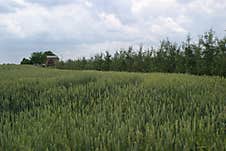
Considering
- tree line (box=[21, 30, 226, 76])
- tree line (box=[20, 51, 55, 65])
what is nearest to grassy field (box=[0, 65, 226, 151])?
tree line (box=[21, 30, 226, 76])

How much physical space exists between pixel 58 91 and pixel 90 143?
395cm

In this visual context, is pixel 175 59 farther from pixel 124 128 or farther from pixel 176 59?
pixel 124 128

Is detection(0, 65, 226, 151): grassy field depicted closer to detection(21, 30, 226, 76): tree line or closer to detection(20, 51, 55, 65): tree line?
detection(21, 30, 226, 76): tree line

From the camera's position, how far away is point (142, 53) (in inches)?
816

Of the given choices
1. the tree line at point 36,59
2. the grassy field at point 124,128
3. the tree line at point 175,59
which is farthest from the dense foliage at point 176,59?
the tree line at point 36,59

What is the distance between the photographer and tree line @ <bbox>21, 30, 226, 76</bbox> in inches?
568

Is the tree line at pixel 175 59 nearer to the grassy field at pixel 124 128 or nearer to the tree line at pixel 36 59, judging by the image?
the grassy field at pixel 124 128

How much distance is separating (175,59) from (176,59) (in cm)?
19

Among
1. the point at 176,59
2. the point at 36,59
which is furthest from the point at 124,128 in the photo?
the point at 36,59

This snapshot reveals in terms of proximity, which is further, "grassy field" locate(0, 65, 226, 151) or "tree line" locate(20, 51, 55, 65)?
"tree line" locate(20, 51, 55, 65)

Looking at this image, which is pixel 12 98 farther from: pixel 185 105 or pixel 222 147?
pixel 222 147

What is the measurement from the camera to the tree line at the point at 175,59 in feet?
47.3

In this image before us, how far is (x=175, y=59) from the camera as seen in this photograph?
55.8 feet

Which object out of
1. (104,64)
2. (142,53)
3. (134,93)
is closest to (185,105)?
(134,93)
